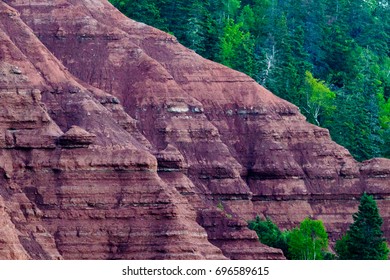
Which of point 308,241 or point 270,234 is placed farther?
point 270,234

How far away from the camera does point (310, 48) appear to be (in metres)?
167

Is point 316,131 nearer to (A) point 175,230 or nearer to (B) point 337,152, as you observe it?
(B) point 337,152

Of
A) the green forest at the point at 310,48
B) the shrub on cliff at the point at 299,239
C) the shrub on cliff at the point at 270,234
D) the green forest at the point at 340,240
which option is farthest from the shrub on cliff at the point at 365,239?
the green forest at the point at 310,48

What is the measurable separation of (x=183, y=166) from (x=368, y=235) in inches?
340

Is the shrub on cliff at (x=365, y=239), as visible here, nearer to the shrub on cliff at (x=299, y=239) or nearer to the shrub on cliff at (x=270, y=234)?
the shrub on cliff at (x=299, y=239)

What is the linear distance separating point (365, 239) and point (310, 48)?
50.1 metres

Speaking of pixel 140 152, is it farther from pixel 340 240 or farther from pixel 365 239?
pixel 340 240

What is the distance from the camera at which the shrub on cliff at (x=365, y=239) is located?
117 metres

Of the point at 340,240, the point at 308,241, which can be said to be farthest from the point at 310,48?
the point at 308,241

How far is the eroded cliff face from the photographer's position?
10825 centimetres

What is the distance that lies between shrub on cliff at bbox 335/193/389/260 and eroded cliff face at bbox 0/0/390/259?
4.35 metres

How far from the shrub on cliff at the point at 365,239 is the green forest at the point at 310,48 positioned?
27.2m

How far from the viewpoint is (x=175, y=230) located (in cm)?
10869

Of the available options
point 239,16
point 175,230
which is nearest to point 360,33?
point 239,16
